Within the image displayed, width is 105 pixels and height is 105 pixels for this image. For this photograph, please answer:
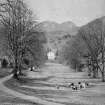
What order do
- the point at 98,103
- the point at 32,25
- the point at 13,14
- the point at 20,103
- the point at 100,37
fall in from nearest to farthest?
the point at 20,103, the point at 98,103, the point at 13,14, the point at 32,25, the point at 100,37

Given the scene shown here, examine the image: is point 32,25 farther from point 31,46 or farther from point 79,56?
point 79,56

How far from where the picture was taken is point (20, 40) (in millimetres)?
36656

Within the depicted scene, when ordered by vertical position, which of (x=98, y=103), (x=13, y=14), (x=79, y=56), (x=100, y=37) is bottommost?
(x=98, y=103)

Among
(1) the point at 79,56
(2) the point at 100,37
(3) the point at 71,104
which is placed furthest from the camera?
(1) the point at 79,56

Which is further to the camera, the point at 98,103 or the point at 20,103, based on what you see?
the point at 98,103

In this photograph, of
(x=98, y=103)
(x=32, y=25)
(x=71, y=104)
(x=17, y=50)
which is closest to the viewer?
(x=71, y=104)

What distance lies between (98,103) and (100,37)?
26.0 m

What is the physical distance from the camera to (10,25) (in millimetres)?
34312

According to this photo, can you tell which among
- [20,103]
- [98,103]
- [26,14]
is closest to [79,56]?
[26,14]

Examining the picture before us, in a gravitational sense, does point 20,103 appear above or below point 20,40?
below

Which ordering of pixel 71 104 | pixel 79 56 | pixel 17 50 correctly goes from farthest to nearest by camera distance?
1. pixel 79 56
2. pixel 17 50
3. pixel 71 104

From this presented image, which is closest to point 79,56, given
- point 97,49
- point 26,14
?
point 97,49

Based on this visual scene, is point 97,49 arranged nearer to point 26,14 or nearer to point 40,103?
point 26,14

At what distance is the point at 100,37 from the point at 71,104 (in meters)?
28.1
